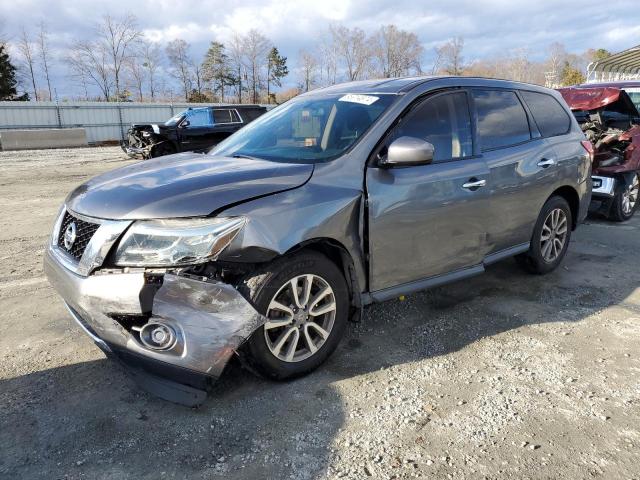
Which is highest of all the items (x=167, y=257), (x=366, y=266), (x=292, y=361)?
(x=167, y=257)

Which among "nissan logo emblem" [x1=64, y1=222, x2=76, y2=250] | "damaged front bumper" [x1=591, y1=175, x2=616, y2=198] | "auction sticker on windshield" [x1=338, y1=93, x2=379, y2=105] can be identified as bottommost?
"damaged front bumper" [x1=591, y1=175, x2=616, y2=198]

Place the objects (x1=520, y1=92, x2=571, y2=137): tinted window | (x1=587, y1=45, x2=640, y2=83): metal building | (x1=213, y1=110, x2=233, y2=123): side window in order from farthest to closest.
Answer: (x1=587, y1=45, x2=640, y2=83): metal building, (x1=213, y1=110, x2=233, y2=123): side window, (x1=520, y1=92, x2=571, y2=137): tinted window

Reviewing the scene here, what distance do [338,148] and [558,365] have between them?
200cm

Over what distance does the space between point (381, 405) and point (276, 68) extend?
66372 mm

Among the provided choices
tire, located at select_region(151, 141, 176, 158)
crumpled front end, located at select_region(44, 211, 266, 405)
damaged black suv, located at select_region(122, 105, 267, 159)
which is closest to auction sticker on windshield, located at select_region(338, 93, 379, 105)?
crumpled front end, located at select_region(44, 211, 266, 405)

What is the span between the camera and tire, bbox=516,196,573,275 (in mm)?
4586

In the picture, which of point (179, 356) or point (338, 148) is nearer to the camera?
point (179, 356)

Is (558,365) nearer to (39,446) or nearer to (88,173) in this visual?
(39,446)

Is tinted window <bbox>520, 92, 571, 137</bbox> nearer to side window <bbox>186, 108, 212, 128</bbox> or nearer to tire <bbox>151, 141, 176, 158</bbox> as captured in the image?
tire <bbox>151, 141, 176, 158</bbox>

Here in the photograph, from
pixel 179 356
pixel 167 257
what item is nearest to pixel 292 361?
pixel 179 356

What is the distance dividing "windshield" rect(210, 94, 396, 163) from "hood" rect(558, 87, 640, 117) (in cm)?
528

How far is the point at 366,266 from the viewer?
316cm

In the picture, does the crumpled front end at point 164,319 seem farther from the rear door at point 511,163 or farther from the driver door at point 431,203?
the rear door at point 511,163

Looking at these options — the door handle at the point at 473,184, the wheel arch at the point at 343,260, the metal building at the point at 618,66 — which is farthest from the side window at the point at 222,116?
the metal building at the point at 618,66
